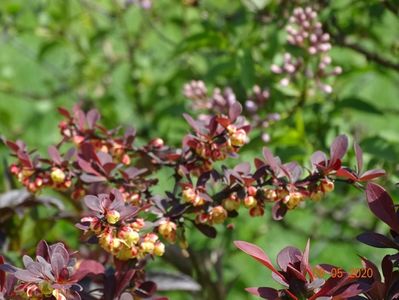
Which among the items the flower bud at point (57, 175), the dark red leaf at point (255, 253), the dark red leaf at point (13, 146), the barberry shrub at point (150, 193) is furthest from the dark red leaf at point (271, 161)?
the dark red leaf at point (13, 146)

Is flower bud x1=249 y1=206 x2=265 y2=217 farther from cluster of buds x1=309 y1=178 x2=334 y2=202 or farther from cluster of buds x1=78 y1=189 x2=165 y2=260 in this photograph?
cluster of buds x1=78 y1=189 x2=165 y2=260

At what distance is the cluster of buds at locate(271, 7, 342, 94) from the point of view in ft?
5.64

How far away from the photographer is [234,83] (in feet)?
Result: 6.98

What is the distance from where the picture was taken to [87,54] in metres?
2.81

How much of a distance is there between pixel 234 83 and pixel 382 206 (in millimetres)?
1134

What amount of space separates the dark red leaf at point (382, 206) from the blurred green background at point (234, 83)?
63 cm

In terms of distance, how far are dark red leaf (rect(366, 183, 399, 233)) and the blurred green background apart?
0.63 meters

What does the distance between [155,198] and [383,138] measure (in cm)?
81

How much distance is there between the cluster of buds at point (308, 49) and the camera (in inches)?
67.6

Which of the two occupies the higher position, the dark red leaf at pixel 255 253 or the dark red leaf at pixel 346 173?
the dark red leaf at pixel 346 173

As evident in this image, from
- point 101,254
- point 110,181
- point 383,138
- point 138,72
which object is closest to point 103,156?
point 110,181

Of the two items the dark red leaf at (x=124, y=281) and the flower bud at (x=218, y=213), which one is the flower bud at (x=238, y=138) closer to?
the flower bud at (x=218, y=213)

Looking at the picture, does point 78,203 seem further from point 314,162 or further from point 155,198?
point 314,162

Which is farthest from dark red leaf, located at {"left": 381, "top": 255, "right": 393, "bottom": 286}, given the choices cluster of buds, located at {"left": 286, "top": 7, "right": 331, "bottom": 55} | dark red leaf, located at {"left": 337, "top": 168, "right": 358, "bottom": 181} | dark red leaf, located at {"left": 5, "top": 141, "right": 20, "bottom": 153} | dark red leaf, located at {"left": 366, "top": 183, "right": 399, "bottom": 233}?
cluster of buds, located at {"left": 286, "top": 7, "right": 331, "bottom": 55}
